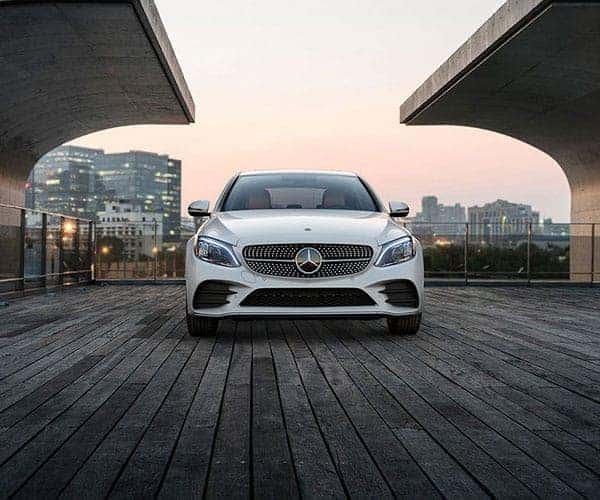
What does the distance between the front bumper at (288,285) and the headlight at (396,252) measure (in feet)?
0.21

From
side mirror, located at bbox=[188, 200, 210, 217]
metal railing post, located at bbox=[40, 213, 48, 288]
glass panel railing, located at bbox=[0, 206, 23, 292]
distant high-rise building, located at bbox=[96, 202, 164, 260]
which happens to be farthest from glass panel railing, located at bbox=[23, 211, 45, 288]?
side mirror, located at bbox=[188, 200, 210, 217]

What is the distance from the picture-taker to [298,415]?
3369 mm

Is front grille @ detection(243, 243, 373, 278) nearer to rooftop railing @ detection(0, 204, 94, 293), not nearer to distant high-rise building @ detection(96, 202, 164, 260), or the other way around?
rooftop railing @ detection(0, 204, 94, 293)

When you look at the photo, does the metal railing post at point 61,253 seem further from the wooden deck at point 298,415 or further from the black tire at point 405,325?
the black tire at point 405,325

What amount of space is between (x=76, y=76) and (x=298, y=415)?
1483 cm

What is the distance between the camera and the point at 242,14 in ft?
66.9

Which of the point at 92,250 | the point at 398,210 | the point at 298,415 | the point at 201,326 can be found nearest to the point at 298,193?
the point at 398,210

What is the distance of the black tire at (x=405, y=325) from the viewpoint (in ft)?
20.9

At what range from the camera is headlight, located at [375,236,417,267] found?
19.8ft

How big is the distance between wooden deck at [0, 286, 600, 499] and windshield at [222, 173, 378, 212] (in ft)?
4.39

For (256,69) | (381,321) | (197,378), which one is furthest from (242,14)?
(197,378)

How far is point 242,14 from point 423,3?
20.0ft

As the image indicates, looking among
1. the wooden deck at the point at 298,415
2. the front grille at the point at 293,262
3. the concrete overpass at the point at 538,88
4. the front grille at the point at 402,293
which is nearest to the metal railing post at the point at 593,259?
the concrete overpass at the point at 538,88

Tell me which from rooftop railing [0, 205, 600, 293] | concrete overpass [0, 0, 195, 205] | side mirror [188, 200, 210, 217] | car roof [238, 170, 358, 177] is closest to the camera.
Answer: side mirror [188, 200, 210, 217]
